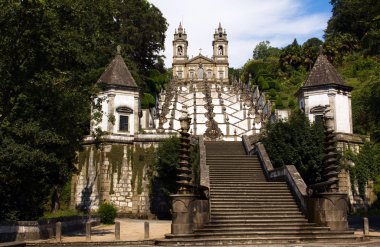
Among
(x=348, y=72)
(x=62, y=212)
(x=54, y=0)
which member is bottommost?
(x=62, y=212)

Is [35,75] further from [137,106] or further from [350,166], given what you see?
[350,166]

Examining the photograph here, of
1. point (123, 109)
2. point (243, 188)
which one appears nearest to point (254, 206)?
point (243, 188)

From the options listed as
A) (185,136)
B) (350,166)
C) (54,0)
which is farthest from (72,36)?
(350,166)

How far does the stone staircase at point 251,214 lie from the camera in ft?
50.8

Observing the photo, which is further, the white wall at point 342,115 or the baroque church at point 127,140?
the white wall at point 342,115

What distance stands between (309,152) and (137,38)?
2836 centimetres

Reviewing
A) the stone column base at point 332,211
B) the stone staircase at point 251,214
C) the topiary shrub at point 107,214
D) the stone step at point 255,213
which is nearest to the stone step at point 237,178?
the stone staircase at point 251,214

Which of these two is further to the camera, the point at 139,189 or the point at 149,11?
the point at 149,11

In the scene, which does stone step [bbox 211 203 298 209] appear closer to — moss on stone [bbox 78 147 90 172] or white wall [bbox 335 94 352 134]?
white wall [bbox 335 94 352 134]

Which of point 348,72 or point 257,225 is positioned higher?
point 348,72

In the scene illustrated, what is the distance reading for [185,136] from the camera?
57.2 ft

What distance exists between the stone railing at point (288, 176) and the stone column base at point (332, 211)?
0.88 meters

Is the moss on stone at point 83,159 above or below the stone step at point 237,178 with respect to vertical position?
above

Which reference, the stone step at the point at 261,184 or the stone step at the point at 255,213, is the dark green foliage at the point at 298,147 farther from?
the stone step at the point at 255,213
